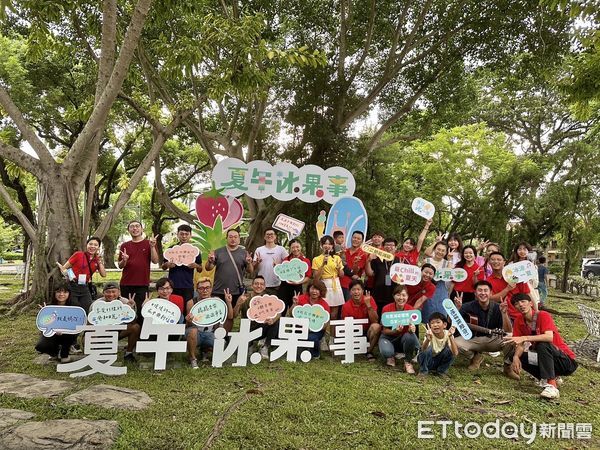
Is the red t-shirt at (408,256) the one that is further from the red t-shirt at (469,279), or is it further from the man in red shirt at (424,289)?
the red t-shirt at (469,279)

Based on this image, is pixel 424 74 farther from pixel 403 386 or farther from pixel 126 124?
pixel 126 124

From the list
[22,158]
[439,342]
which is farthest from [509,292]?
[22,158]

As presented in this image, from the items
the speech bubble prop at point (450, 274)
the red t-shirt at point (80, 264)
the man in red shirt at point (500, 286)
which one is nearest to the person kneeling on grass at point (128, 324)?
the red t-shirt at point (80, 264)

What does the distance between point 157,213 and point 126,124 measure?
679 centimetres

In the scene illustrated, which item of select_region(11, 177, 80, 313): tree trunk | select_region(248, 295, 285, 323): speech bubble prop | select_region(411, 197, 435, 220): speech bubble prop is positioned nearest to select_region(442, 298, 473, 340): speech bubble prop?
select_region(411, 197, 435, 220): speech bubble prop

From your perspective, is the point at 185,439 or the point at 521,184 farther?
the point at 521,184

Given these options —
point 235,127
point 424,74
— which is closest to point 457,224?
point 424,74

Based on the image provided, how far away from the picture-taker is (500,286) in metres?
5.38

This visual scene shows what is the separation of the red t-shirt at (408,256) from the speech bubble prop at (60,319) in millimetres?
3979

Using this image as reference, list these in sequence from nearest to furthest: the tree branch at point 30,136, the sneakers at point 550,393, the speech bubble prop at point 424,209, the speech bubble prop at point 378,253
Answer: the sneakers at point 550,393 → the speech bubble prop at point 378,253 → the tree branch at point 30,136 → the speech bubble prop at point 424,209

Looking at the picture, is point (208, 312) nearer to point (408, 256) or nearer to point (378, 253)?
point (378, 253)

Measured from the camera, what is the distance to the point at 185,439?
3098mm

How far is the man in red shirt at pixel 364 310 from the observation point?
5.22 metres

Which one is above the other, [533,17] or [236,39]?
[533,17]
